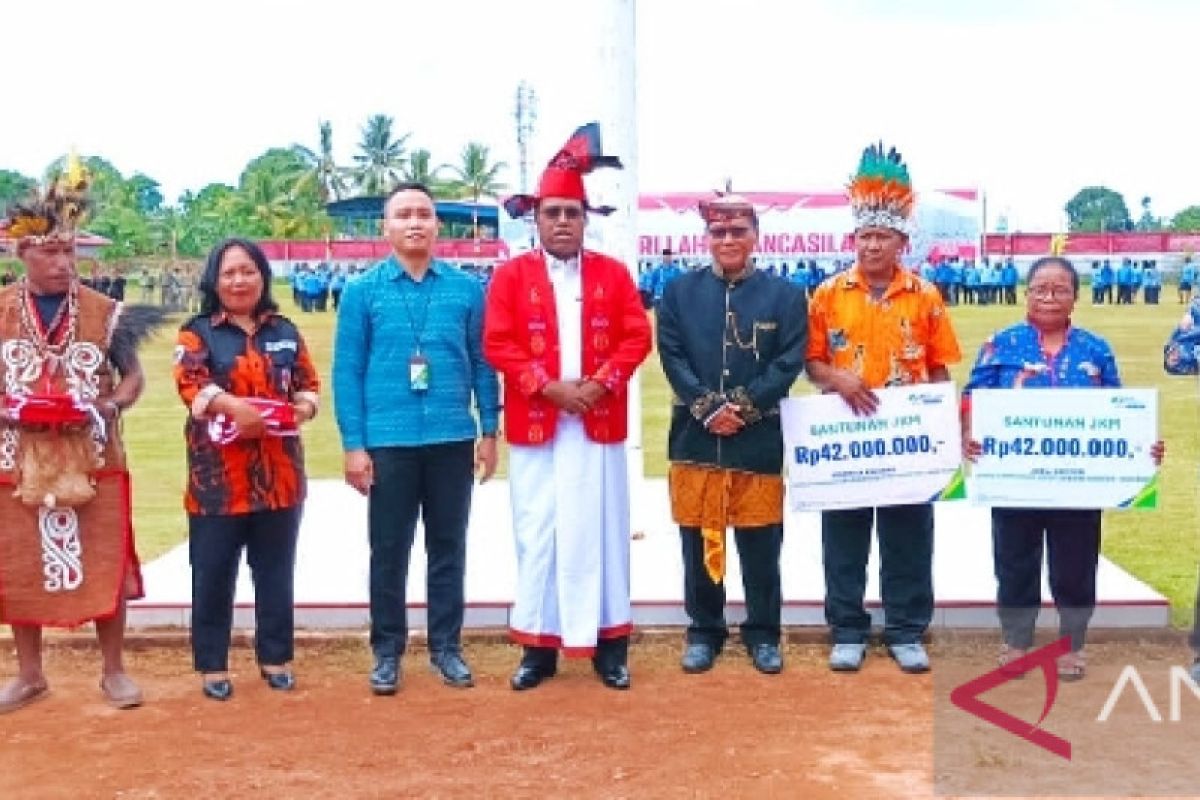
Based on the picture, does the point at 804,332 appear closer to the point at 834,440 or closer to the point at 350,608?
the point at 834,440

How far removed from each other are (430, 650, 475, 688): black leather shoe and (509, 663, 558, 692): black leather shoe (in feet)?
0.55

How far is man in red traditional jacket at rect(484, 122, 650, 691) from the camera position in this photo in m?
5.15

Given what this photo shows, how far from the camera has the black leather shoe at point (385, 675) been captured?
17.1ft

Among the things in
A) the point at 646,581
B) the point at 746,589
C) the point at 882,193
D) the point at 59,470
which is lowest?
the point at 646,581

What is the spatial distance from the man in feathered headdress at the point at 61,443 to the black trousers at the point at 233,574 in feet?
0.84

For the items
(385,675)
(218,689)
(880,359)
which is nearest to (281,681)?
(218,689)

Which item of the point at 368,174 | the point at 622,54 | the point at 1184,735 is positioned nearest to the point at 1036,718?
the point at 1184,735

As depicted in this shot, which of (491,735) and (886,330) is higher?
(886,330)

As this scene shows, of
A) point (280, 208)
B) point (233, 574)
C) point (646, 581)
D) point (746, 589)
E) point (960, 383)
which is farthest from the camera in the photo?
point (280, 208)

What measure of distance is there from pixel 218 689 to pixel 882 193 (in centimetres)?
299

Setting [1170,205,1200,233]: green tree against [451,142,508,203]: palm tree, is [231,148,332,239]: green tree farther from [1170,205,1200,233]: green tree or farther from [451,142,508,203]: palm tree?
[1170,205,1200,233]: green tree

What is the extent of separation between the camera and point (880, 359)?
17.7 feet

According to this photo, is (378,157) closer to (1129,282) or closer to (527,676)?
(1129,282)

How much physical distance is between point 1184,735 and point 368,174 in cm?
7083
